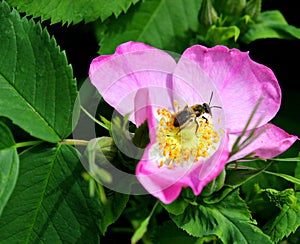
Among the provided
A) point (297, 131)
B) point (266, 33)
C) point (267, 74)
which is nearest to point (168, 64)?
point (267, 74)

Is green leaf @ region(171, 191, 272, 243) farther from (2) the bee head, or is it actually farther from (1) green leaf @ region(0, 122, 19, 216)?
(1) green leaf @ region(0, 122, 19, 216)

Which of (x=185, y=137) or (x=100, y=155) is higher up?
(x=100, y=155)

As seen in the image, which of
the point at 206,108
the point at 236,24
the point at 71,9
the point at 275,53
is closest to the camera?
the point at 206,108

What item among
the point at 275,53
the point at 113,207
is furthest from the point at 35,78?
the point at 275,53

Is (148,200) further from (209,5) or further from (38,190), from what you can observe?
(209,5)

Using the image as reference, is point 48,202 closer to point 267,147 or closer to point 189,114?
point 189,114

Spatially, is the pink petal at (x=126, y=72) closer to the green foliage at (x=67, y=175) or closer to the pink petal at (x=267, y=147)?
the green foliage at (x=67, y=175)

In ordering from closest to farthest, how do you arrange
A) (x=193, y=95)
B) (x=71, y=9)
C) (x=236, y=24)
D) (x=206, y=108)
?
(x=206, y=108) < (x=193, y=95) < (x=71, y=9) < (x=236, y=24)

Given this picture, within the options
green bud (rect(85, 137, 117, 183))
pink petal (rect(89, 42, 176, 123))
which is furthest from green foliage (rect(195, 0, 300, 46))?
green bud (rect(85, 137, 117, 183))
